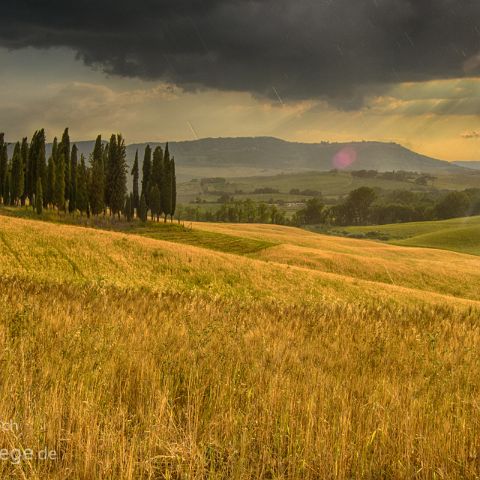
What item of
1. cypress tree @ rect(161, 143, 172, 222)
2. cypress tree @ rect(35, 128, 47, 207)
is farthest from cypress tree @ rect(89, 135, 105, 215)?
cypress tree @ rect(161, 143, 172, 222)

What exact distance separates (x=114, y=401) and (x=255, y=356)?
1.97 metres

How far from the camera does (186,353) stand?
5.46m

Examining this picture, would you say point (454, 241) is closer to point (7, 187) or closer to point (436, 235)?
point (436, 235)

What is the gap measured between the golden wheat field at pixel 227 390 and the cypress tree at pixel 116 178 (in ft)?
266

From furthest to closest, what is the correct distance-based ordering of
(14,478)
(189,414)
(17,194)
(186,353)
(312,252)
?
1. (17,194)
2. (312,252)
3. (186,353)
4. (189,414)
5. (14,478)

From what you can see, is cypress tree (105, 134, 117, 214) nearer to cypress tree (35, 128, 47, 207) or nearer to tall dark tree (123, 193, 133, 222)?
tall dark tree (123, 193, 133, 222)

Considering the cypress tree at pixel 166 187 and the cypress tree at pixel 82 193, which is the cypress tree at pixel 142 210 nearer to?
the cypress tree at pixel 166 187

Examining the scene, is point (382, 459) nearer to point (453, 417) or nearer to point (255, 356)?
point (453, 417)

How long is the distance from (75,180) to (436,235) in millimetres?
93984

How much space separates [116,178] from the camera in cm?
8838

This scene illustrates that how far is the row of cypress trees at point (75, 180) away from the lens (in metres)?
79.4

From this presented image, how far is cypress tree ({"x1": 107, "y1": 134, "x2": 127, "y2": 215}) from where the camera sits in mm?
88000

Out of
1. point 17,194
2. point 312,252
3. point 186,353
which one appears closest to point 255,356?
point 186,353

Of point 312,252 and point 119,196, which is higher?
point 119,196
